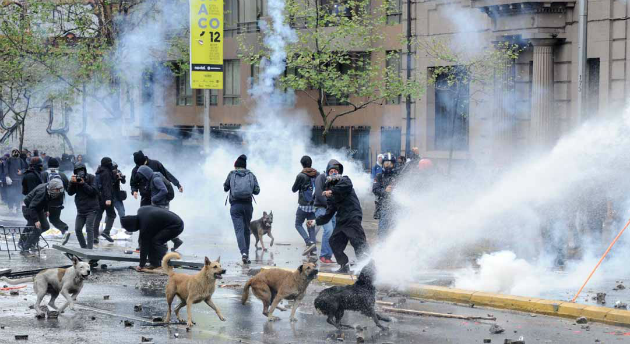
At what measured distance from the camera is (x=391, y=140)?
3525 centimetres

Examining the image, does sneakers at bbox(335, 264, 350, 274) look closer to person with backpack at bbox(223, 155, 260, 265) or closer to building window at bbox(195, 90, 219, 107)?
person with backpack at bbox(223, 155, 260, 265)

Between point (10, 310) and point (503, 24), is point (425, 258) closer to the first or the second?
point (10, 310)

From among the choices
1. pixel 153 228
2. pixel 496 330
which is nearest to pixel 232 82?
pixel 153 228

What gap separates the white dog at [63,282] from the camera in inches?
430

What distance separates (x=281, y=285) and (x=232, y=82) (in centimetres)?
3233

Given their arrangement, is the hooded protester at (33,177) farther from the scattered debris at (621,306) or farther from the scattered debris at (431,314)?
the scattered debris at (621,306)

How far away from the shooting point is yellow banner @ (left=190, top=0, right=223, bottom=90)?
972 inches

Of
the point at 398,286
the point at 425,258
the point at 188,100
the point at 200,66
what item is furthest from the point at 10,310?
the point at 188,100

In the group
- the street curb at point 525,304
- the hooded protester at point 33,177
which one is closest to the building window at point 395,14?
the hooded protester at point 33,177

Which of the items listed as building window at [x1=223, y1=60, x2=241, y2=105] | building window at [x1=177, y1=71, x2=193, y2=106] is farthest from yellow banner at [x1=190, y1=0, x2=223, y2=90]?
building window at [x1=177, y1=71, x2=193, y2=106]

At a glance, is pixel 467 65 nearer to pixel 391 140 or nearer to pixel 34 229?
pixel 391 140

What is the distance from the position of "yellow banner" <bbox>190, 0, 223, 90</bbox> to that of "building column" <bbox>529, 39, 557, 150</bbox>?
8112 mm

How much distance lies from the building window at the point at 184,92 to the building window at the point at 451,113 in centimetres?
1726

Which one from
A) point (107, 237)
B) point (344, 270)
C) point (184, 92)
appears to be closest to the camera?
point (344, 270)
